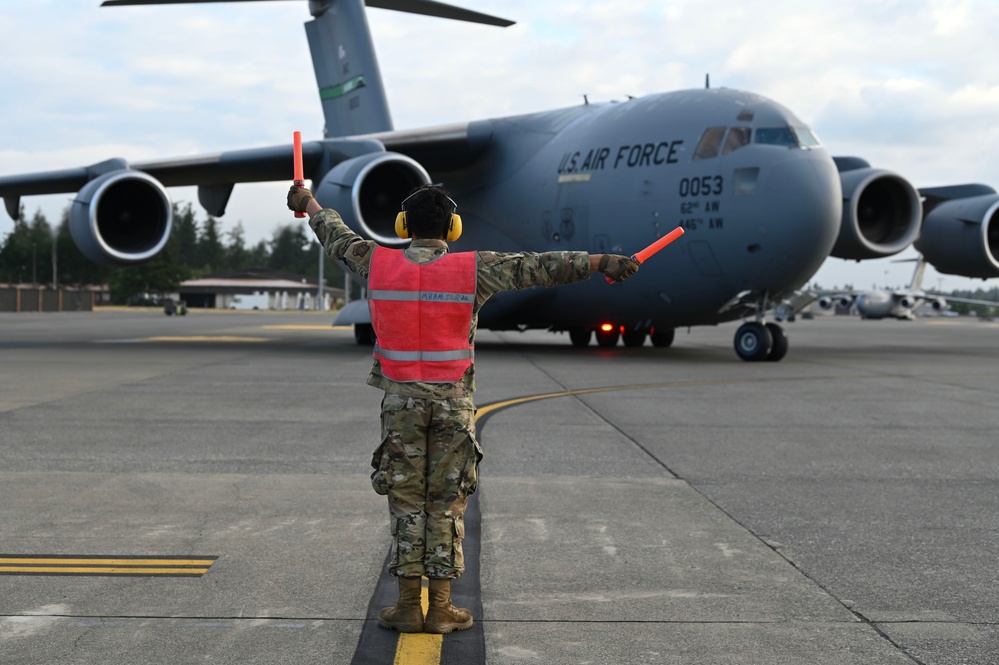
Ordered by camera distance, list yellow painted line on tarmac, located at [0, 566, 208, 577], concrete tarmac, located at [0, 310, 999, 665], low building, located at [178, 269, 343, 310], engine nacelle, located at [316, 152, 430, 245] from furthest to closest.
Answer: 1. low building, located at [178, 269, 343, 310]
2. engine nacelle, located at [316, 152, 430, 245]
3. yellow painted line on tarmac, located at [0, 566, 208, 577]
4. concrete tarmac, located at [0, 310, 999, 665]

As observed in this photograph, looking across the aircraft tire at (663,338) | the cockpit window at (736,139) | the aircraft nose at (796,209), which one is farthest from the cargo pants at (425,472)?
the aircraft tire at (663,338)

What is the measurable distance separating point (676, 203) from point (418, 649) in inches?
521

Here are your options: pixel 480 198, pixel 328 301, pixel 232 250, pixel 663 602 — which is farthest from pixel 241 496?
pixel 232 250

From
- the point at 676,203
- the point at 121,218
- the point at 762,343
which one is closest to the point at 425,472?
the point at 676,203

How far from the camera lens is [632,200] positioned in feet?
54.2

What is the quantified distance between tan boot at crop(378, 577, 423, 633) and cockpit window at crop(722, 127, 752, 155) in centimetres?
1306

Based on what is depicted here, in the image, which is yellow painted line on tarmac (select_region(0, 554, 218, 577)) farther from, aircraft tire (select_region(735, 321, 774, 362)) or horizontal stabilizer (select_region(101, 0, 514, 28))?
horizontal stabilizer (select_region(101, 0, 514, 28))

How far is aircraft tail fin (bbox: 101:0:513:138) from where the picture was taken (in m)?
23.9

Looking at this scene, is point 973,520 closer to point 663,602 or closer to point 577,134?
point 663,602

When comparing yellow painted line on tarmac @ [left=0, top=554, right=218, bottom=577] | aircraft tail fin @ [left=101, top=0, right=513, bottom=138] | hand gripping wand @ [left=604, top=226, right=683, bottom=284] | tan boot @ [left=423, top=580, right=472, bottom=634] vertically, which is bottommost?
yellow painted line on tarmac @ [left=0, top=554, right=218, bottom=577]

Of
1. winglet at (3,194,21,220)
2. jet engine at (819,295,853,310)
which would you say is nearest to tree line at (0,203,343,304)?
winglet at (3,194,21,220)

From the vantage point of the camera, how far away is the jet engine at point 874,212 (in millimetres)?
18781

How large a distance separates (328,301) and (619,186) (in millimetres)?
88948

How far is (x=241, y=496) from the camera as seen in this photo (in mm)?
5871
